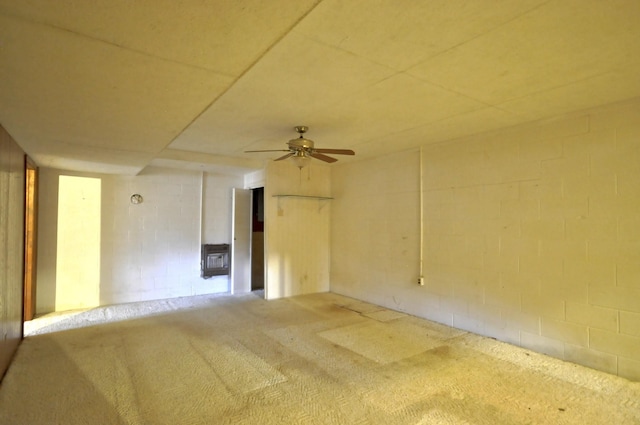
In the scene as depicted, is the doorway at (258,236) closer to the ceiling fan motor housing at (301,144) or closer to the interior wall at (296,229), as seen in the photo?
the interior wall at (296,229)

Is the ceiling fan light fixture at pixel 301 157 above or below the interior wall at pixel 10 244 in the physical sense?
above

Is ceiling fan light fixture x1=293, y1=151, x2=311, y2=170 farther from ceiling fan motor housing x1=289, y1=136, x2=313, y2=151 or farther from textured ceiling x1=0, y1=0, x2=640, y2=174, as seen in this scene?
textured ceiling x1=0, y1=0, x2=640, y2=174

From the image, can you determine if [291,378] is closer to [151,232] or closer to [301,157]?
[301,157]

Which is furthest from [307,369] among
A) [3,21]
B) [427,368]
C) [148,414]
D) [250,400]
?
[3,21]

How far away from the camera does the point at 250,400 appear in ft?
7.65

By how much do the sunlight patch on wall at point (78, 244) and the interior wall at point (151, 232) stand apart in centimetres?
7

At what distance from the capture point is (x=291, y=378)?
2.66 m

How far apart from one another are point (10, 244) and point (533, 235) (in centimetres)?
507

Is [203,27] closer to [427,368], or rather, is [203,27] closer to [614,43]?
[614,43]

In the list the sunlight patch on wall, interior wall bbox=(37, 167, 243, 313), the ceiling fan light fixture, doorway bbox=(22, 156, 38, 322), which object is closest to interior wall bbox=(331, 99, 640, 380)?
the ceiling fan light fixture

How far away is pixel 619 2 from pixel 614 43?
1.53ft

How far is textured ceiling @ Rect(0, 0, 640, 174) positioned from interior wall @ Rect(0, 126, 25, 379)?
10.8 inches

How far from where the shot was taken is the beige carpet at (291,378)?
2.17 metres

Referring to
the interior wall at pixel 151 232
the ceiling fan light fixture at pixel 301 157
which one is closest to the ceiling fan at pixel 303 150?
the ceiling fan light fixture at pixel 301 157
